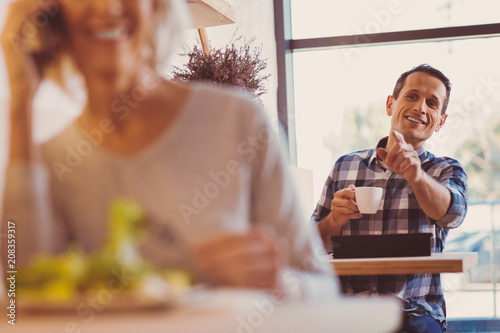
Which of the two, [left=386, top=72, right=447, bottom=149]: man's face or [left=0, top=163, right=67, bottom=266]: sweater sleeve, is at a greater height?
[left=386, top=72, right=447, bottom=149]: man's face

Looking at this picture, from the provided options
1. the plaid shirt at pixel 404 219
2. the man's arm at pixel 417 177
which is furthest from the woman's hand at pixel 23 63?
the plaid shirt at pixel 404 219

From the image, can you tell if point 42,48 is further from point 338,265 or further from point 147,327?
point 338,265

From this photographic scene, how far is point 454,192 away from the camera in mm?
2160

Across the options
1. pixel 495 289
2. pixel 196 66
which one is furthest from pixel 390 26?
pixel 196 66

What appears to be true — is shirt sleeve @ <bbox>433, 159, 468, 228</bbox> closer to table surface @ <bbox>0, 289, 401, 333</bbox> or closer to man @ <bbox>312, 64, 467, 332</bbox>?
man @ <bbox>312, 64, 467, 332</bbox>

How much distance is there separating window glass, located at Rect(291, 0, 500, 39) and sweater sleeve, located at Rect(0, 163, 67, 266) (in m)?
4.11

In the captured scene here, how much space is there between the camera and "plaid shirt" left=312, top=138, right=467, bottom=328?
2.13m

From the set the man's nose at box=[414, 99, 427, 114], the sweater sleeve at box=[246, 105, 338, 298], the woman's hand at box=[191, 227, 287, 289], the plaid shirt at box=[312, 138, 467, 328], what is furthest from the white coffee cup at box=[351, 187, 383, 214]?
the woman's hand at box=[191, 227, 287, 289]

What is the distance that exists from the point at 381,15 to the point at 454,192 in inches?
108

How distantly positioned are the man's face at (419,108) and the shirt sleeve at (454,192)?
0.15 m

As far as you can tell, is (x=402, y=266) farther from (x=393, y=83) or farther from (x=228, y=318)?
(x=393, y=83)

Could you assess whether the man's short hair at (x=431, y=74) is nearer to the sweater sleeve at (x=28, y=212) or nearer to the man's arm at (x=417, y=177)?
the man's arm at (x=417, y=177)

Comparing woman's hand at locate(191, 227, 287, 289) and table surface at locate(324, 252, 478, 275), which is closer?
woman's hand at locate(191, 227, 287, 289)

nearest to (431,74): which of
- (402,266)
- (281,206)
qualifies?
(402,266)
